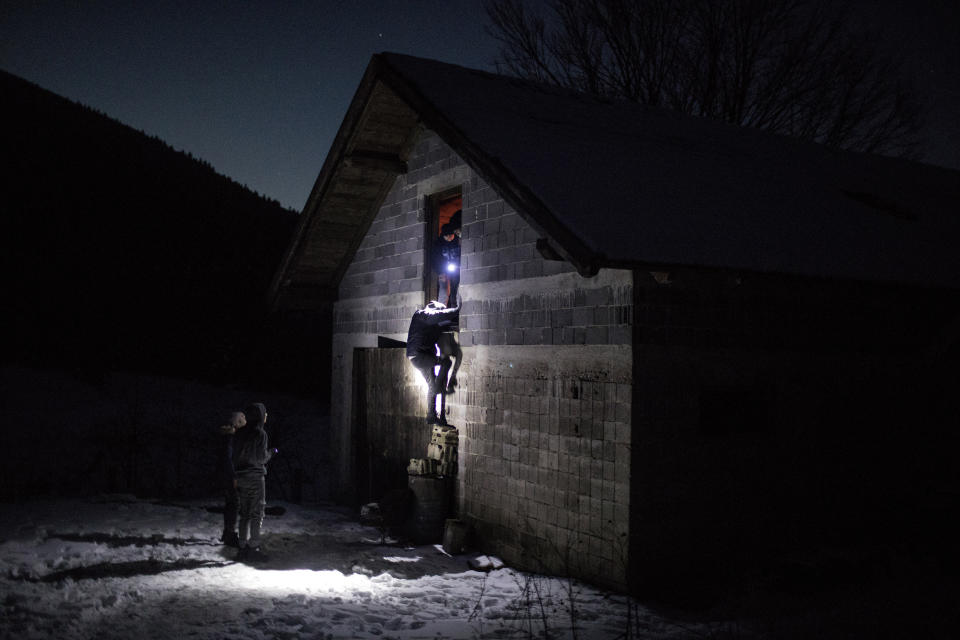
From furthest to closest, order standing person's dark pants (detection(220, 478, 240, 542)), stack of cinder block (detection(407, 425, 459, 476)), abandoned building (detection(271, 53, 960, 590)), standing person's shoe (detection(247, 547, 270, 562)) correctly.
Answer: stack of cinder block (detection(407, 425, 459, 476)) → standing person's dark pants (detection(220, 478, 240, 542)) → standing person's shoe (detection(247, 547, 270, 562)) → abandoned building (detection(271, 53, 960, 590))

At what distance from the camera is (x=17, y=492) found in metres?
12.6

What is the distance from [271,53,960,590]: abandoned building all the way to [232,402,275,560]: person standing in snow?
2.61 meters

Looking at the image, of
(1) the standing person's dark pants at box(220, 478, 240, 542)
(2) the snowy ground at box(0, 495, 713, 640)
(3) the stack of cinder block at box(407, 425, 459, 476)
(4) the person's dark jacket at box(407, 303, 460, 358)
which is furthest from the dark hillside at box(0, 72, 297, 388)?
(3) the stack of cinder block at box(407, 425, 459, 476)

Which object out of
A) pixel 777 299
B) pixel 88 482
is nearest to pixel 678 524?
pixel 777 299

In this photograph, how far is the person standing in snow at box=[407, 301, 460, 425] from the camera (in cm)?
1042

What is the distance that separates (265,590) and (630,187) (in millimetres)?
5768

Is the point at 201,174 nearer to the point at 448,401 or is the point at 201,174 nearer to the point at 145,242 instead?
the point at 145,242

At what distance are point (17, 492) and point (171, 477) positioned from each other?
4937 millimetres

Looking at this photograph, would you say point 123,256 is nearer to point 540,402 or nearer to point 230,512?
point 230,512

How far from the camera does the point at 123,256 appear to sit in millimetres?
35344

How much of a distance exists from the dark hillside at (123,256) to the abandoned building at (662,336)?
70.4ft

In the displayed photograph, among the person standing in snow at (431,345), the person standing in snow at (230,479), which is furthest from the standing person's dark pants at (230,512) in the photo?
the person standing in snow at (431,345)

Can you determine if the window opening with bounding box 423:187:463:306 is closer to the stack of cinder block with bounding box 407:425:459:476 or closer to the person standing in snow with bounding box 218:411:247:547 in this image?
the stack of cinder block with bounding box 407:425:459:476

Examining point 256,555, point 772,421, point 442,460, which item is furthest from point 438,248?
point 772,421
